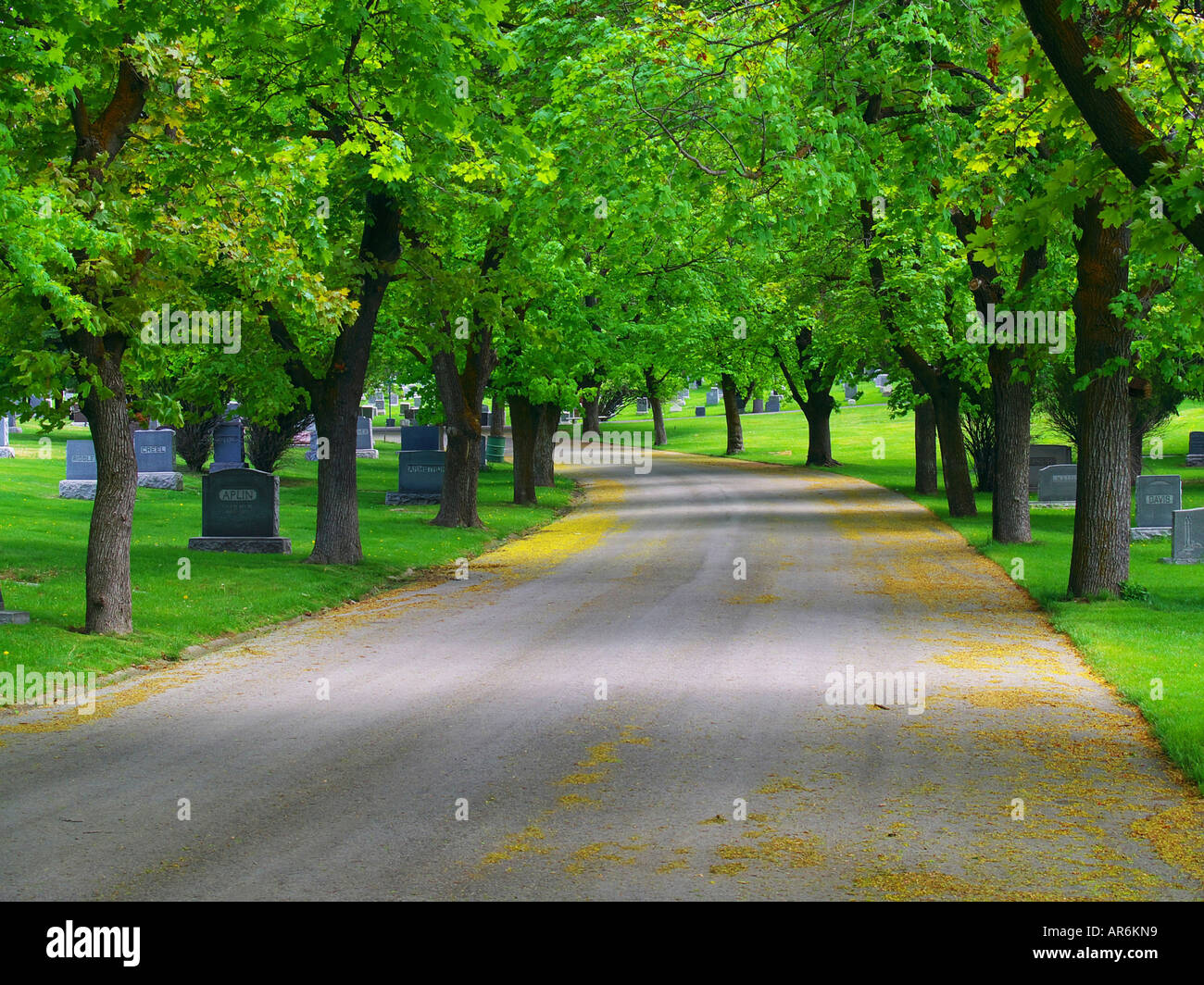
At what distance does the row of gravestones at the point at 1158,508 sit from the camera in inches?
866

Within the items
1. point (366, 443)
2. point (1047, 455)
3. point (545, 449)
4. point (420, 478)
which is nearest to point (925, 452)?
point (1047, 455)

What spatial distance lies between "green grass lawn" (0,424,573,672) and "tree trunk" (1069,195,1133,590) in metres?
10.8

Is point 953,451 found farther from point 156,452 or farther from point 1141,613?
point 156,452

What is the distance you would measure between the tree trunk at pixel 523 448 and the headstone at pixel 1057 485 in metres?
13.8

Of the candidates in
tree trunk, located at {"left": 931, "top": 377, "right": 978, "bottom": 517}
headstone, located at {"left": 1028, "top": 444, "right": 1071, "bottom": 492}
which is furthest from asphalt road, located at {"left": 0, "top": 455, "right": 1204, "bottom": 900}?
headstone, located at {"left": 1028, "top": 444, "right": 1071, "bottom": 492}

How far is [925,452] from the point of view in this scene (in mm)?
39625

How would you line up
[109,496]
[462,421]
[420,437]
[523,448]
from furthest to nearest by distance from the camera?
[420,437] < [523,448] < [462,421] < [109,496]

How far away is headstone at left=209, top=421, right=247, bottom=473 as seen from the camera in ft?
125

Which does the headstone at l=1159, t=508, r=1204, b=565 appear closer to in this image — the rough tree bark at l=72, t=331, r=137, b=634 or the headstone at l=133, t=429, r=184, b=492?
the rough tree bark at l=72, t=331, r=137, b=634

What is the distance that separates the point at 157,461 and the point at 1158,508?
25.0 m

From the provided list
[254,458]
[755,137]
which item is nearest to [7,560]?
[755,137]

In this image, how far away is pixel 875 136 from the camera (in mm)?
14766

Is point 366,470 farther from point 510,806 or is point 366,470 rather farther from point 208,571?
point 510,806

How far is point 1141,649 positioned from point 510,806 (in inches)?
337
